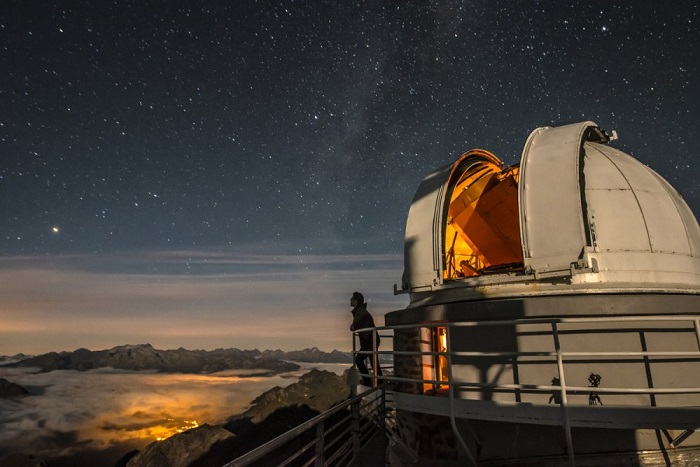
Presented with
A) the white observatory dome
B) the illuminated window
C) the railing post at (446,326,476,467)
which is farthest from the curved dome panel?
the railing post at (446,326,476,467)

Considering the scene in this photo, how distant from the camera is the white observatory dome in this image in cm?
598

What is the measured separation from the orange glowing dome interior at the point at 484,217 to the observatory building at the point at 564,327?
993mm

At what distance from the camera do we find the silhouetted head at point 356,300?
851 cm

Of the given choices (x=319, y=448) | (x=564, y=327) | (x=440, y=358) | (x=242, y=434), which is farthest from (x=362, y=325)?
(x=242, y=434)

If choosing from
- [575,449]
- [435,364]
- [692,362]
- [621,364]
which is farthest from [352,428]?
[692,362]

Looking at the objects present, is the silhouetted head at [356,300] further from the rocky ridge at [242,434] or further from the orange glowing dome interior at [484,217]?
the rocky ridge at [242,434]

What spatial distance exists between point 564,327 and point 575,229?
1.55 metres

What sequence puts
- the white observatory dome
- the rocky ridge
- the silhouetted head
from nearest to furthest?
the white observatory dome → the silhouetted head → the rocky ridge

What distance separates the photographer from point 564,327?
542 cm

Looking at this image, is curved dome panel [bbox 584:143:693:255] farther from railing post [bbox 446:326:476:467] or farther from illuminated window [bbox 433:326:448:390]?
railing post [bbox 446:326:476:467]

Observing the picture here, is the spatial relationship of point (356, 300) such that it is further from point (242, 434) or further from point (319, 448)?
point (242, 434)

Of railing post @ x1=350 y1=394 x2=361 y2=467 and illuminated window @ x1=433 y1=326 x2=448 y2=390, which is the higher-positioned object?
illuminated window @ x1=433 y1=326 x2=448 y2=390

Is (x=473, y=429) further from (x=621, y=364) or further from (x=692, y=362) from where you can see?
(x=692, y=362)

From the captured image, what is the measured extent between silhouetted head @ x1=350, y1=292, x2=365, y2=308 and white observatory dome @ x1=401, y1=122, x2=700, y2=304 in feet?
3.30
